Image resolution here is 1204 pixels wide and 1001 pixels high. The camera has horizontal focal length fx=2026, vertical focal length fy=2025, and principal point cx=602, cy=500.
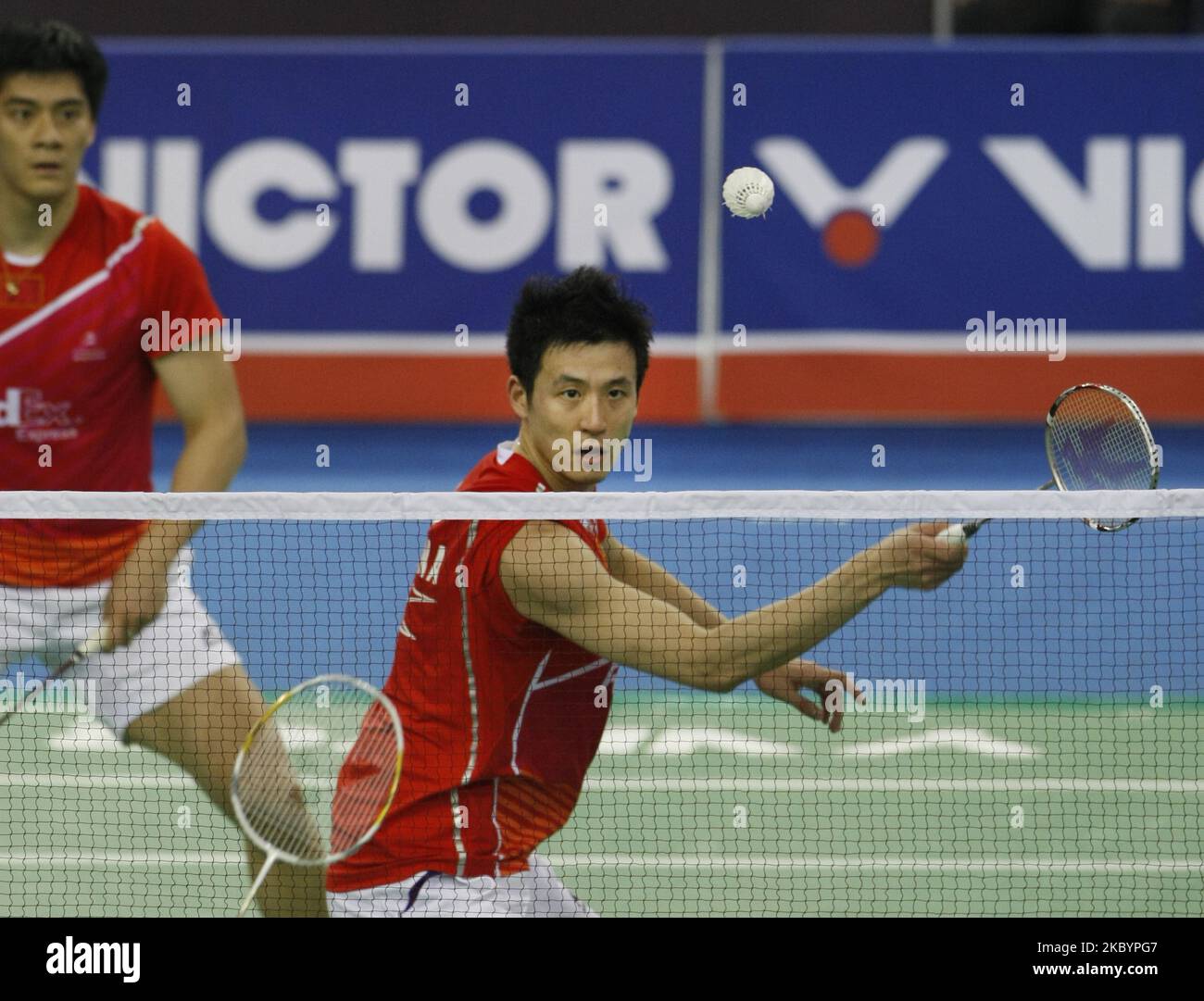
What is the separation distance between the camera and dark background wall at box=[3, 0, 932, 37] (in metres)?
13.4

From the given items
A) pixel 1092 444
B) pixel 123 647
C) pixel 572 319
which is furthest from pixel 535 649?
pixel 1092 444

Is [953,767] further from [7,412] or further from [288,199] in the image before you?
[288,199]

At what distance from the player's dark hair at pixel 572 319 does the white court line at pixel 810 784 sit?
2944 millimetres

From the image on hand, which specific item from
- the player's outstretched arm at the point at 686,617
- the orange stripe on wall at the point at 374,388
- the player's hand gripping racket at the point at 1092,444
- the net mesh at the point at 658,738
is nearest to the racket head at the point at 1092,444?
the player's hand gripping racket at the point at 1092,444

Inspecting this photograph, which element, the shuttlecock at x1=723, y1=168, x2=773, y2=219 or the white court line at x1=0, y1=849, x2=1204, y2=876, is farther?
the white court line at x1=0, y1=849, x2=1204, y2=876

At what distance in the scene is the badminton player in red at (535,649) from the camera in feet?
12.4

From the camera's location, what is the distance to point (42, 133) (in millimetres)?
5152

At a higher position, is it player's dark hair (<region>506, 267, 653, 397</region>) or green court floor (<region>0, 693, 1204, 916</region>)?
player's dark hair (<region>506, 267, 653, 397</region>)

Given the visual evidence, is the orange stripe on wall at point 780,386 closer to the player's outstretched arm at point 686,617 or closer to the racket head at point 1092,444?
the racket head at point 1092,444

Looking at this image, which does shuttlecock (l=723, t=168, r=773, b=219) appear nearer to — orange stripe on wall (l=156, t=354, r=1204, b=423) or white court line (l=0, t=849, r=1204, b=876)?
white court line (l=0, t=849, r=1204, b=876)

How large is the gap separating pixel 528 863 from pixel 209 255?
7431mm

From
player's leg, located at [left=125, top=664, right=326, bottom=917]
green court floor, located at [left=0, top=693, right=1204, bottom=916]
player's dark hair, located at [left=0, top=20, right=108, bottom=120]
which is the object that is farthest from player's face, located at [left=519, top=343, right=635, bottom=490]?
player's dark hair, located at [left=0, top=20, right=108, bottom=120]

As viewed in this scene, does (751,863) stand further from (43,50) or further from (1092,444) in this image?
(43,50)

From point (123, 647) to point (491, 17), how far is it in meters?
9.51
